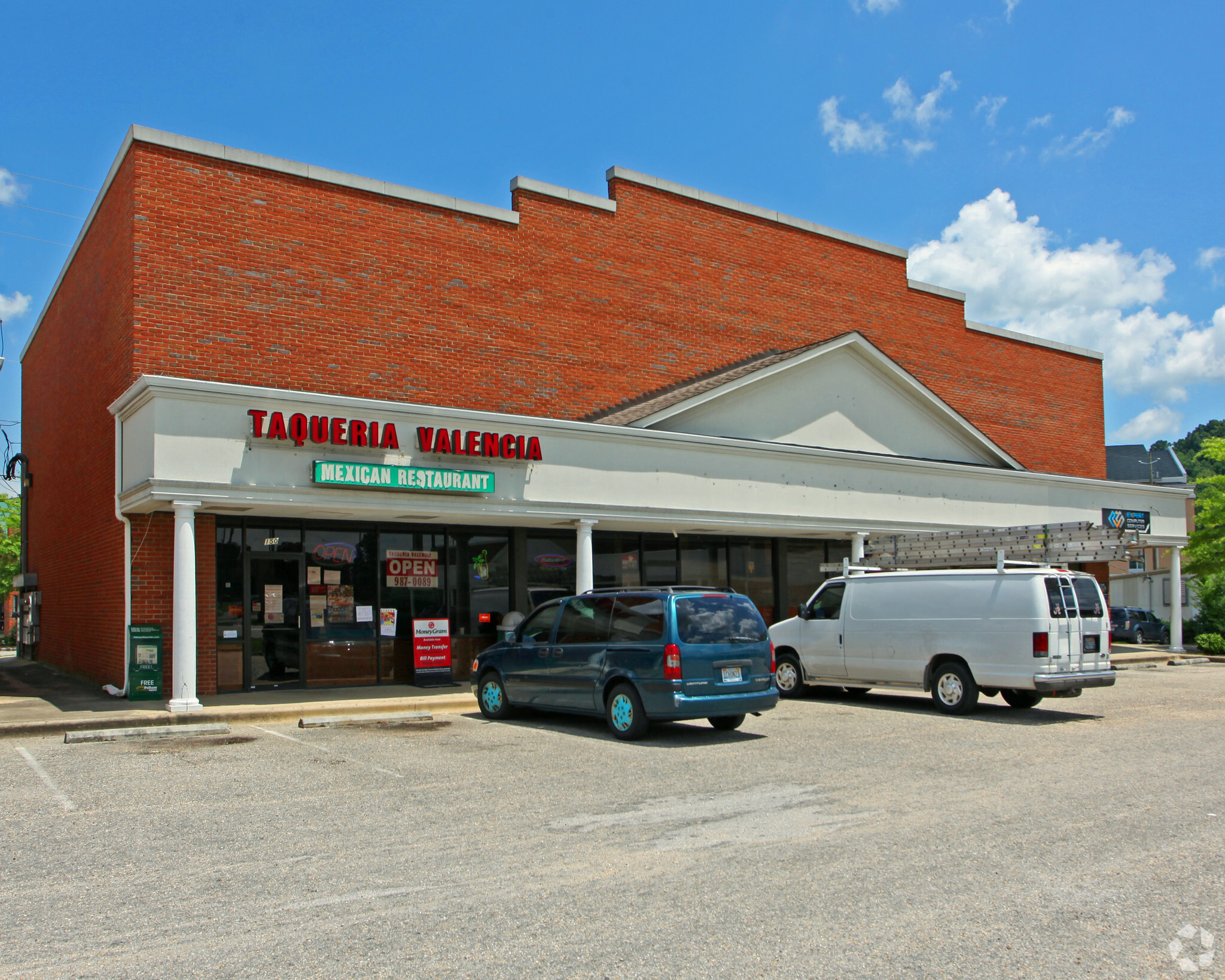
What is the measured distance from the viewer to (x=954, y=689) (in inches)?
563

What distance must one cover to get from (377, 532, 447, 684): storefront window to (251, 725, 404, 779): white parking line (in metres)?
4.59

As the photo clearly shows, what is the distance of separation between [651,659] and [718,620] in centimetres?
94

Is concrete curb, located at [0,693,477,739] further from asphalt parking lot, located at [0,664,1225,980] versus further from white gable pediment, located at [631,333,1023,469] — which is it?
white gable pediment, located at [631,333,1023,469]

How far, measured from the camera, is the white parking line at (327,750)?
9.86 meters

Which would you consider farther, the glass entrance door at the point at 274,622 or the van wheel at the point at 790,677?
the van wheel at the point at 790,677

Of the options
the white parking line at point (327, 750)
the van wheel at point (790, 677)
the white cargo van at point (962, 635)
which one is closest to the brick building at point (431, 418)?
the white parking line at point (327, 750)

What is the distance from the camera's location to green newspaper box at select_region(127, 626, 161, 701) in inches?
580

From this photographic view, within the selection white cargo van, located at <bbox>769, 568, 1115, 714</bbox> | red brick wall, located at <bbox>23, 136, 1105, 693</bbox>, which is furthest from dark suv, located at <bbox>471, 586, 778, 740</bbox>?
red brick wall, located at <bbox>23, 136, 1105, 693</bbox>

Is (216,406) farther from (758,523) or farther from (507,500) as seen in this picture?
(758,523)

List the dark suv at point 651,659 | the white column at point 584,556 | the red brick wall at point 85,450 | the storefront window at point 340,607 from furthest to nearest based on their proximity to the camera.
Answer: the white column at point 584,556, the storefront window at point 340,607, the red brick wall at point 85,450, the dark suv at point 651,659

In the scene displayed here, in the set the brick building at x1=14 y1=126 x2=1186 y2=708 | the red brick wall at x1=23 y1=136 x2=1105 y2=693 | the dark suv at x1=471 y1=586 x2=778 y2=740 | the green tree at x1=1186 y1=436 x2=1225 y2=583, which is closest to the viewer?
the dark suv at x1=471 y1=586 x2=778 y2=740

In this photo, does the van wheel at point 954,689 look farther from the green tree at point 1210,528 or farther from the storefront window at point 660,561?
the green tree at point 1210,528

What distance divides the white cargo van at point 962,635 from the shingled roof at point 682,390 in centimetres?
530

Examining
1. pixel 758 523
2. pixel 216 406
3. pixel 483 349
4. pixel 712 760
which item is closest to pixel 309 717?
pixel 216 406
